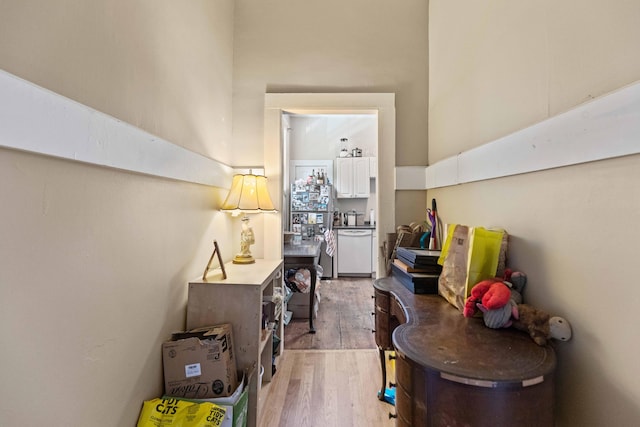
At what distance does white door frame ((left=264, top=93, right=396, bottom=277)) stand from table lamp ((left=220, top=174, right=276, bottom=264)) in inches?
10.5

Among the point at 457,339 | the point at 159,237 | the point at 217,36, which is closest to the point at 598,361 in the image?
the point at 457,339

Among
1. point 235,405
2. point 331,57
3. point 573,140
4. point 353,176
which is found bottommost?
point 235,405

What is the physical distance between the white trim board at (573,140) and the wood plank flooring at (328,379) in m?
1.53

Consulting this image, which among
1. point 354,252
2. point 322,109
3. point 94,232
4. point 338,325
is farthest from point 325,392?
point 354,252

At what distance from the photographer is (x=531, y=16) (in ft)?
3.70

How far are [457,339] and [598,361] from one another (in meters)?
0.37

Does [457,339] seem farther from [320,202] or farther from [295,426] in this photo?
[320,202]

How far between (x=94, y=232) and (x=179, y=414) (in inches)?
33.1

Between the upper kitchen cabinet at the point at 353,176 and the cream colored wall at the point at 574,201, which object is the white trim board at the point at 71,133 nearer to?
the cream colored wall at the point at 574,201

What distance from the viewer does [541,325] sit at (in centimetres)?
96

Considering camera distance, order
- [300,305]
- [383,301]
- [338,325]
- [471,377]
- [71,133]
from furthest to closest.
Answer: [300,305] → [338,325] → [383,301] → [71,133] → [471,377]

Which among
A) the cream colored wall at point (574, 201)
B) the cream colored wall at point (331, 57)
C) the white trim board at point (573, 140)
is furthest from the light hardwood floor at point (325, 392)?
the cream colored wall at point (331, 57)

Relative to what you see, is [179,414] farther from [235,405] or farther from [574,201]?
[574,201]

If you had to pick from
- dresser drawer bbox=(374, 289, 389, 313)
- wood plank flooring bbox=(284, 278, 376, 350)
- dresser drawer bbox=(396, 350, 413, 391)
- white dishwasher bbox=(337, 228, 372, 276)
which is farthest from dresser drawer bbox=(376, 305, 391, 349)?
white dishwasher bbox=(337, 228, 372, 276)
